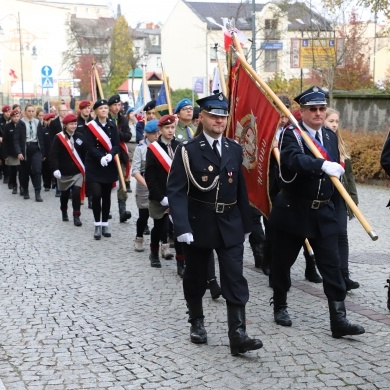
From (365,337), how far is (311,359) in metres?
0.70

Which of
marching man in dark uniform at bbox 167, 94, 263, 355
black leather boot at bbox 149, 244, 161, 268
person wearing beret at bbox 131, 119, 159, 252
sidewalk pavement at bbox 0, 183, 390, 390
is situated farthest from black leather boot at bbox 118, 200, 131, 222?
marching man in dark uniform at bbox 167, 94, 263, 355

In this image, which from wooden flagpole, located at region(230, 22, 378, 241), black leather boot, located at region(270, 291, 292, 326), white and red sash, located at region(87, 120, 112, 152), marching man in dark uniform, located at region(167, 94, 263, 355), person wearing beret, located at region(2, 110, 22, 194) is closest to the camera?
wooden flagpole, located at region(230, 22, 378, 241)

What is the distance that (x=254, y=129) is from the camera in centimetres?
740

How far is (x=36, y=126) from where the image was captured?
16.8m

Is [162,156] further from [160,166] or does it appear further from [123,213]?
[123,213]

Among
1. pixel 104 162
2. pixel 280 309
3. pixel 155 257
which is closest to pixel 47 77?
pixel 104 162

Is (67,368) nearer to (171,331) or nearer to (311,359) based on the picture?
(171,331)

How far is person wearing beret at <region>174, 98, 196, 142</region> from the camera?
9344 mm

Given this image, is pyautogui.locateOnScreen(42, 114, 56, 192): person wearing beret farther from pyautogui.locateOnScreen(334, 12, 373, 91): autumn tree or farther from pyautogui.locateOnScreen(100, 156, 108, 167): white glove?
pyautogui.locateOnScreen(334, 12, 373, 91): autumn tree

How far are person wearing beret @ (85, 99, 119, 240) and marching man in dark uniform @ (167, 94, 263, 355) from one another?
5.25 meters

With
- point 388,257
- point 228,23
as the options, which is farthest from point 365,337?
point 228,23

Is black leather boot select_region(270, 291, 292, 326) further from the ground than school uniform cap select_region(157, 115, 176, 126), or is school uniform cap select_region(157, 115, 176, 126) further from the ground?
school uniform cap select_region(157, 115, 176, 126)

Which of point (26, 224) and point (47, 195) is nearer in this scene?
point (26, 224)

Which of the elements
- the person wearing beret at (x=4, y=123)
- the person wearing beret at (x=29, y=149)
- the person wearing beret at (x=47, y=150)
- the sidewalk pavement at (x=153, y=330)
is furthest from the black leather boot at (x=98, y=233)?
the person wearing beret at (x=4, y=123)
